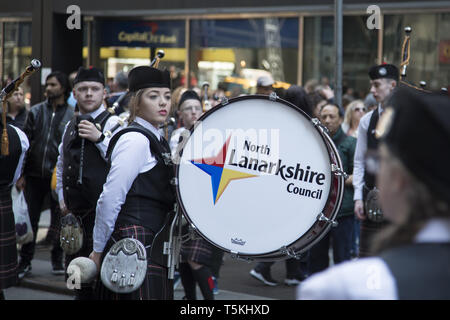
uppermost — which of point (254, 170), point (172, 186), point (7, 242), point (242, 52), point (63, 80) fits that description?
point (242, 52)

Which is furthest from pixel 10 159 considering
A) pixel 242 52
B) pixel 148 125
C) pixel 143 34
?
pixel 143 34

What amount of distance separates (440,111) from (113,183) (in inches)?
→ 105

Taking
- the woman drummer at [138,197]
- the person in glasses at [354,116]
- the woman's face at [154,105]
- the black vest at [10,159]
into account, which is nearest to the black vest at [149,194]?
the woman drummer at [138,197]

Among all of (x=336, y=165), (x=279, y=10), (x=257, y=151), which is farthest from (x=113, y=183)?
(x=279, y=10)

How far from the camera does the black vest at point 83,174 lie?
480 cm

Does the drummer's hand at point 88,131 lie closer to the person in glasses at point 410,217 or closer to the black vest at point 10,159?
the black vest at point 10,159

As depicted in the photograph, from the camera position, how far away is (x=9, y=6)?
12938 mm

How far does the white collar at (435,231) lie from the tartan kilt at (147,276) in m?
2.65

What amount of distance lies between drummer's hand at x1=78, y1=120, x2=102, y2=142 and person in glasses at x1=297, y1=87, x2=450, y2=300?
329 centimetres

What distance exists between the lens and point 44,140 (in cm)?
733

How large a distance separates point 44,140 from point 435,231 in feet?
20.5

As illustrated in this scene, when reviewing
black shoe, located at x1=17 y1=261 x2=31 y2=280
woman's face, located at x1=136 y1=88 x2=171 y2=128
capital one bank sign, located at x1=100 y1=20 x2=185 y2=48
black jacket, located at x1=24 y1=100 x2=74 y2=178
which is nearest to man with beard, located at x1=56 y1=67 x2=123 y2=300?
woman's face, located at x1=136 y1=88 x2=171 y2=128

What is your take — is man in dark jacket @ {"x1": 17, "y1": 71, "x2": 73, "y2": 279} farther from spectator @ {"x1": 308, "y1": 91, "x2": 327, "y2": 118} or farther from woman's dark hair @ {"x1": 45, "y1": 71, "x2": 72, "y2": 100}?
spectator @ {"x1": 308, "y1": 91, "x2": 327, "y2": 118}

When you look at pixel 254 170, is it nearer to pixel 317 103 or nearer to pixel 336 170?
pixel 336 170
